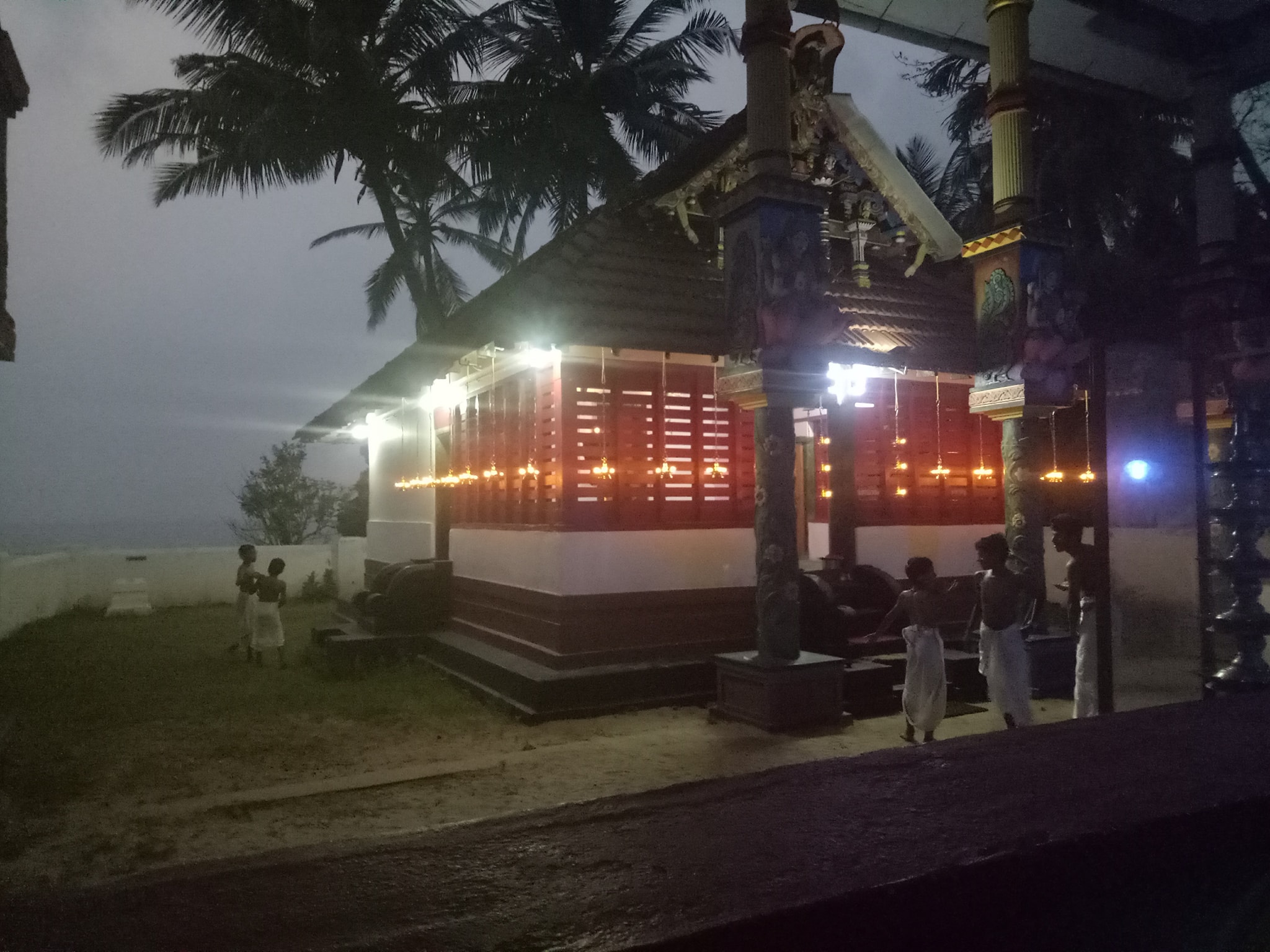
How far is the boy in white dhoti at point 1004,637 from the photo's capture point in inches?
287

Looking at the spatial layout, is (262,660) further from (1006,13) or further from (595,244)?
(1006,13)

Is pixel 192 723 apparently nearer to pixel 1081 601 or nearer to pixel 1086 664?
pixel 1086 664

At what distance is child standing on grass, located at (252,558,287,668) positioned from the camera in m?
11.9

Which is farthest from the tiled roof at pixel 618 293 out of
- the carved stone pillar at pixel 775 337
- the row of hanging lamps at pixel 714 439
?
the carved stone pillar at pixel 775 337

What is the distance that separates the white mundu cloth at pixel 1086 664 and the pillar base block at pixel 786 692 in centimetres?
208

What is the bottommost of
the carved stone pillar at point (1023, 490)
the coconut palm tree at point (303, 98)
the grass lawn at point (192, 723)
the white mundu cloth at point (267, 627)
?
the grass lawn at point (192, 723)

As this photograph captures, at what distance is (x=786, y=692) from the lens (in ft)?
26.4

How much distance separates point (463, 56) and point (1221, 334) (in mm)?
15315

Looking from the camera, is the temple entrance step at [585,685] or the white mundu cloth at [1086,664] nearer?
the white mundu cloth at [1086,664]

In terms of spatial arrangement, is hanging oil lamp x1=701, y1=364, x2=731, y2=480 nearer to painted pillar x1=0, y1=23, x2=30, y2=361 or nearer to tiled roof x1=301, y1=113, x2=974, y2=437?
tiled roof x1=301, y1=113, x2=974, y2=437

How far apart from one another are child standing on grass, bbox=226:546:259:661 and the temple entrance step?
4054mm

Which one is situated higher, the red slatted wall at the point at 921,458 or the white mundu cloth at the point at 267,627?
the red slatted wall at the point at 921,458

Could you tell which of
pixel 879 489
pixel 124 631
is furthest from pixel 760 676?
pixel 124 631

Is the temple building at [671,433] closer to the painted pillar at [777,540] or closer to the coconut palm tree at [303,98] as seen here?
the painted pillar at [777,540]
